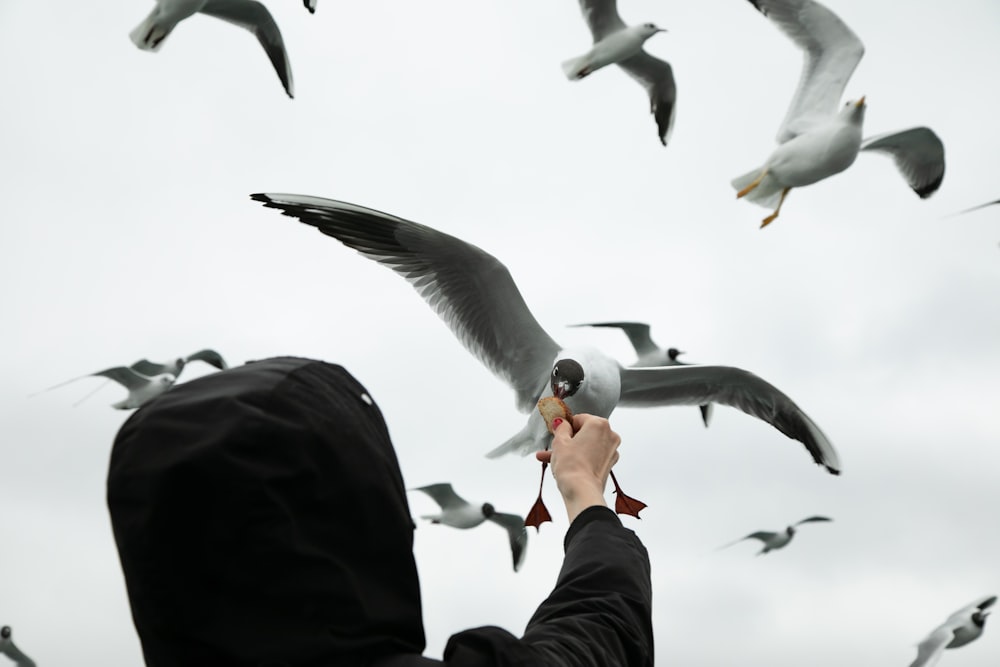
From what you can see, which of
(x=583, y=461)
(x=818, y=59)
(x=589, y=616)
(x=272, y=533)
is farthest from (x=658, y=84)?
(x=272, y=533)

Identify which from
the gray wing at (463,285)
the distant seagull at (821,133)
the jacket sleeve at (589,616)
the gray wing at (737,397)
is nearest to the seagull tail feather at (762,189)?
the distant seagull at (821,133)

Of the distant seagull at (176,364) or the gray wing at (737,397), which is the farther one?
the distant seagull at (176,364)

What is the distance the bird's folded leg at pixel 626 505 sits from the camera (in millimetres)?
2871

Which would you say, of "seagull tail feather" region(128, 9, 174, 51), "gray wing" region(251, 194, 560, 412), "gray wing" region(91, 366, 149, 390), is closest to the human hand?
"gray wing" region(251, 194, 560, 412)

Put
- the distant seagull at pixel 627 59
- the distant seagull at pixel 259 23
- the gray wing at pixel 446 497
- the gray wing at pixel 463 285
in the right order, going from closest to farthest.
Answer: the gray wing at pixel 463 285
the distant seagull at pixel 259 23
the distant seagull at pixel 627 59
the gray wing at pixel 446 497

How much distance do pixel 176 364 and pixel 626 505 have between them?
1161 cm

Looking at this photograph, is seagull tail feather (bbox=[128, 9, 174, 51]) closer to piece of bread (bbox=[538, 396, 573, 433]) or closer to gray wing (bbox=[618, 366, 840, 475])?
gray wing (bbox=[618, 366, 840, 475])

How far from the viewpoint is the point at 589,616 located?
4.33 ft

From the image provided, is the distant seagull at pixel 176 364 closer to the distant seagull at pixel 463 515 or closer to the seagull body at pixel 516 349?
the distant seagull at pixel 463 515

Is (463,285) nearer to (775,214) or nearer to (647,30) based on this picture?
(775,214)

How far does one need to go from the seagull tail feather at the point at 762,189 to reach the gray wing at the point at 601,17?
2.42m

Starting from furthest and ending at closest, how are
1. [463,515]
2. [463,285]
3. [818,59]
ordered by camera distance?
[463,515] → [818,59] → [463,285]

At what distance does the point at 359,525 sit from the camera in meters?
1.18

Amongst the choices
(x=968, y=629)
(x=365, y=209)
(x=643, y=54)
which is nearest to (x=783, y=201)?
(x=643, y=54)
